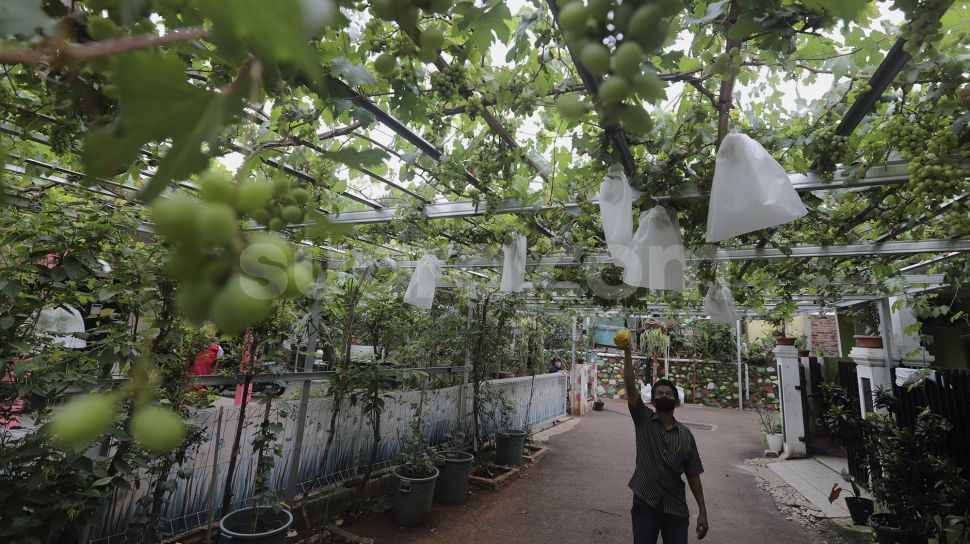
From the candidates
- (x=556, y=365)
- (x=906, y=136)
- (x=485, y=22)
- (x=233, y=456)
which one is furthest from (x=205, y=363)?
(x=556, y=365)

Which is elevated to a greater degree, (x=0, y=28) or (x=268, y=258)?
(x=0, y=28)

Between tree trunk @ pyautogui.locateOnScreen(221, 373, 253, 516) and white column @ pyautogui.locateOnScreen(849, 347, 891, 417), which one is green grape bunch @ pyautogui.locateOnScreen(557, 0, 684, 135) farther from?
white column @ pyautogui.locateOnScreen(849, 347, 891, 417)

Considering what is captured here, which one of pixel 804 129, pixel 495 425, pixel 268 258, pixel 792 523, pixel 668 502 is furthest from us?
pixel 495 425

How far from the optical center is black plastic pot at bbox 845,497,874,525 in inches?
202

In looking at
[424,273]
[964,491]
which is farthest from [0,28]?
[964,491]

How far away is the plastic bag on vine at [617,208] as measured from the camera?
242cm

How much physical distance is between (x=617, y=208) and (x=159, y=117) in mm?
2289

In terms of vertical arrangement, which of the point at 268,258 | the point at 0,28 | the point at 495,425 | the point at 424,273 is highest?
the point at 424,273

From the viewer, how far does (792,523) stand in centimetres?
539

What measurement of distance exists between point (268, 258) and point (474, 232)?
4.23 m

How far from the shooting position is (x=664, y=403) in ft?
11.1

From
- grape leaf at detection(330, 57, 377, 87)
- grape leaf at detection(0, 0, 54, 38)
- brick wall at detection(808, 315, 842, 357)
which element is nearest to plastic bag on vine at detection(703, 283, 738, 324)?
grape leaf at detection(330, 57, 377, 87)

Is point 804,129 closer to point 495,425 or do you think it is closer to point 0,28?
point 0,28

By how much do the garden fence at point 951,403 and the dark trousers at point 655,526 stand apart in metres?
3.06
